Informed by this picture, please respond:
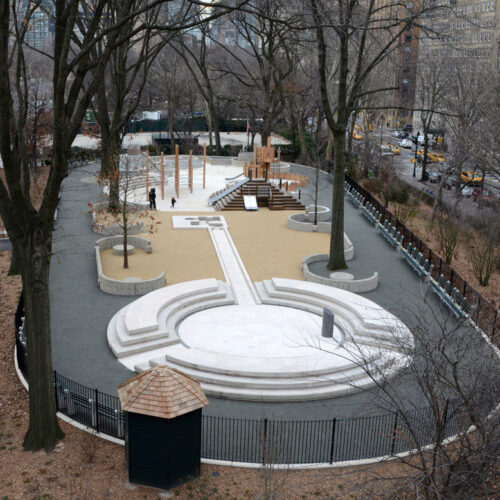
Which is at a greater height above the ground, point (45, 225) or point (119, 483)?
point (45, 225)

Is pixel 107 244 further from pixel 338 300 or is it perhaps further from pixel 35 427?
pixel 35 427

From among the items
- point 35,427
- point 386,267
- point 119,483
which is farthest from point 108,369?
point 386,267

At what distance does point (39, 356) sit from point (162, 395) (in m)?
3.42

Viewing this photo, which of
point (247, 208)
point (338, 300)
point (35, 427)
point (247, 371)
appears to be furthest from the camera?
point (247, 208)

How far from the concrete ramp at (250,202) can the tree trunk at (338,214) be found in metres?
12.4

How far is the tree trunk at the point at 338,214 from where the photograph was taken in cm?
2639

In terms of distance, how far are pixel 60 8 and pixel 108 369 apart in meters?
10.0

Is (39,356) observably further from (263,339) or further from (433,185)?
(433,185)

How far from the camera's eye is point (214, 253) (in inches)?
1158

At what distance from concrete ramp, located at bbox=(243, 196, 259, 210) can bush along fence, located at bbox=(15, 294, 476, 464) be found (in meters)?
24.4

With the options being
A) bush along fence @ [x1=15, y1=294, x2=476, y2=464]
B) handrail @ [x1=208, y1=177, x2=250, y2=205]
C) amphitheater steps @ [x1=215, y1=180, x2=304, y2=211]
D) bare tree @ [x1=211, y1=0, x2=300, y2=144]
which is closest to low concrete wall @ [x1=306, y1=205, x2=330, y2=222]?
amphitheater steps @ [x1=215, y1=180, x2=304, y2=211]

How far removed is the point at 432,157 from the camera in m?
69.7

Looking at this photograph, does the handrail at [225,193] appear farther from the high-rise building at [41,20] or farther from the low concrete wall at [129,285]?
the low concrete wall at [129,285]

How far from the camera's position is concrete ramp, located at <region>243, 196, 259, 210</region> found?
3879cm
